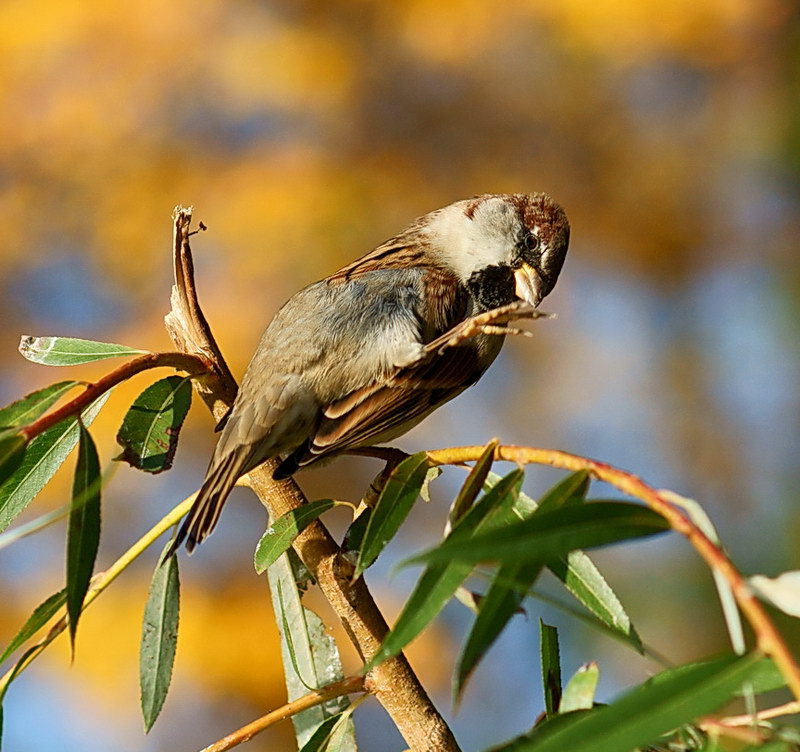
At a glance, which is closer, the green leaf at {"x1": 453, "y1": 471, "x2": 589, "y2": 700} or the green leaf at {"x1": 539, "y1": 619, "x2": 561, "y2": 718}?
the green leaf at {"x1": 453, "y1": 471, "x2": 589, "y2": 700}

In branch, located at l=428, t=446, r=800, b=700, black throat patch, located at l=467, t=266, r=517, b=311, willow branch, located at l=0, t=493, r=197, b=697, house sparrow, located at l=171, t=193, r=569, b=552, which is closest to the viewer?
branch, located at l=428, t=446, r=800, b=700

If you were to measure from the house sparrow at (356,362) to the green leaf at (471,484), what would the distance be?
1.28ft

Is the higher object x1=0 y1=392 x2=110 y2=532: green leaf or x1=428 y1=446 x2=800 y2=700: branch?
x1=0 y1=392 x2=110 y2=532: green leaf

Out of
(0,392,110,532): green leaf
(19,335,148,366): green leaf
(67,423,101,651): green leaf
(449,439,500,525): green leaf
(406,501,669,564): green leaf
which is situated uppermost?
(19,335,148,366): green leaf

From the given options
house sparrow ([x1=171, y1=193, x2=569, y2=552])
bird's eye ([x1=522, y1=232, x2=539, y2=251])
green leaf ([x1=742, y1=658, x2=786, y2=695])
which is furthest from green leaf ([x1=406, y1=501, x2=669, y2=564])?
bird's eye ([x1=522, y1=232, x2=539, y2=251])

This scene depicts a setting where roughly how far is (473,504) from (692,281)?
188 inches

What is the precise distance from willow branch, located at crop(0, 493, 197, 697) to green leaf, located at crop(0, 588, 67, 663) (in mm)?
18

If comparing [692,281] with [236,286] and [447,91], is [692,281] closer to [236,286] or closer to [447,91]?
[447,91]

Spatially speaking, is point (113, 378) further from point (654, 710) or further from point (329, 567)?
point (654, 710)

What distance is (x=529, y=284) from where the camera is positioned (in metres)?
2.14

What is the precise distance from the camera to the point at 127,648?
3584 mm

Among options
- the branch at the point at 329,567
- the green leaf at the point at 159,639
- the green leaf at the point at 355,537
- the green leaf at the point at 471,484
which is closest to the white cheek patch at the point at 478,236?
the branch at the point at 329,567

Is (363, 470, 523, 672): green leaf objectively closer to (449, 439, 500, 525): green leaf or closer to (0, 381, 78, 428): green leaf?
(449, 439, 500, 525): green leaf

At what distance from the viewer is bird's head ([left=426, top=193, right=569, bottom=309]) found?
6.98 feet
